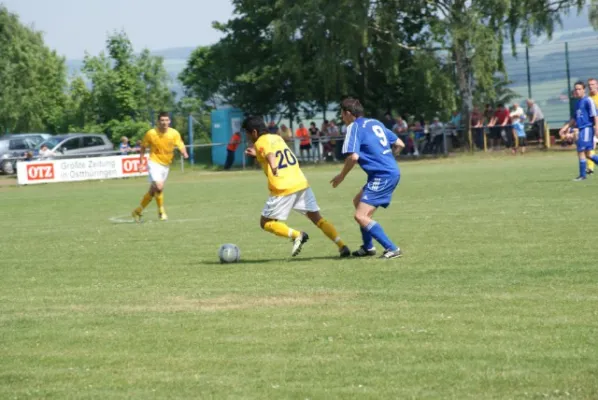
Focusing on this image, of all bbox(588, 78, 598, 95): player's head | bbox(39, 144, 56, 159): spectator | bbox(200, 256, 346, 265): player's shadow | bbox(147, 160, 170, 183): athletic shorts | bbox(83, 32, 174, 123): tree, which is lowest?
bbox(200, 256, 346, 265): player's shadow

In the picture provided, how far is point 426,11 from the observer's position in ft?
157

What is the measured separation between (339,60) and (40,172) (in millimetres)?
12487

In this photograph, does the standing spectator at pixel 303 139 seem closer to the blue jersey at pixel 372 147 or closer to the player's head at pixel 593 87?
the player's head at pixel 593 87

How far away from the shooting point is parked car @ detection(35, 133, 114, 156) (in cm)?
4699

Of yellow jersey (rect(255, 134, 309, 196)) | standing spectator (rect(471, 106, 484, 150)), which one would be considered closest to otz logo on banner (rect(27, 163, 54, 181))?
standing spectator (rect(471, 106, 484, 150))

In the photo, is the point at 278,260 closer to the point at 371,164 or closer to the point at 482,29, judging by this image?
the point at 371,164

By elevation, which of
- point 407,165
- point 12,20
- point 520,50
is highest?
point 12,20

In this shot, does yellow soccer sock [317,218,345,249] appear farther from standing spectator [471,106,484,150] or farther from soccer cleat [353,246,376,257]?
standing spectator [471,106,484,150]

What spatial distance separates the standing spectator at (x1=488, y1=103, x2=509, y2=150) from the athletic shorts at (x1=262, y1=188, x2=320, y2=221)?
1143 inches

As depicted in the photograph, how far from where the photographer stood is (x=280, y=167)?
517 inches

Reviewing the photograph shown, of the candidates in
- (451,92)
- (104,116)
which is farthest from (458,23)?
(104,116)

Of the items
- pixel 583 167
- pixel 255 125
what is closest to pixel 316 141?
pixel 583 167

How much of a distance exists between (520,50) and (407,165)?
9949mm

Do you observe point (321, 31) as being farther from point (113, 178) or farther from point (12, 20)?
point (12, 20)
